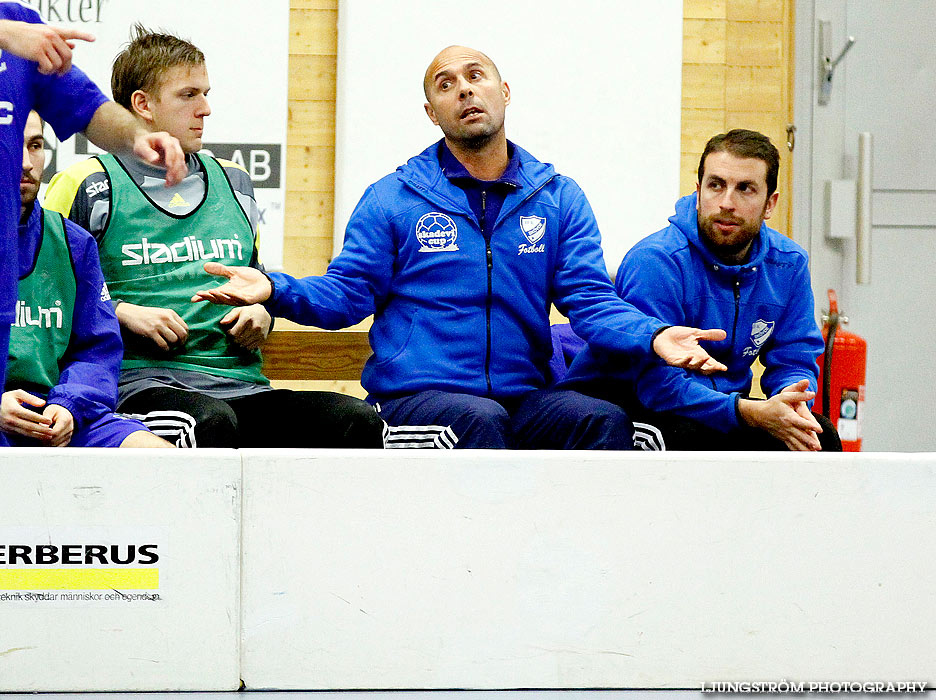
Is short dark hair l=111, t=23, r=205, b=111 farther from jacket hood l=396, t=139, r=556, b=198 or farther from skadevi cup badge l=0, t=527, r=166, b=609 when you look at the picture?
skadevi cup badge l=0, t=527, r=166, b=609

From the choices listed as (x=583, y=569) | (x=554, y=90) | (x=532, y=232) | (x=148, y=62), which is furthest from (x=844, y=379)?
(x=148, y=62)

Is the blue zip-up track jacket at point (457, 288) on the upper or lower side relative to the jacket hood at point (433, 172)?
lower

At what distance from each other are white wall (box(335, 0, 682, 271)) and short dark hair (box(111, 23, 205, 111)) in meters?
1.22

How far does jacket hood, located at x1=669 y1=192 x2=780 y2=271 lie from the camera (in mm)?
2201

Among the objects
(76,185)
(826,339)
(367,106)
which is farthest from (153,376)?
(826,339)

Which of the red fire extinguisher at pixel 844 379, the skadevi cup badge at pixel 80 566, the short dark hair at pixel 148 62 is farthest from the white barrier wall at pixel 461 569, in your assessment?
the red fire extinguisher at pixel 844 379

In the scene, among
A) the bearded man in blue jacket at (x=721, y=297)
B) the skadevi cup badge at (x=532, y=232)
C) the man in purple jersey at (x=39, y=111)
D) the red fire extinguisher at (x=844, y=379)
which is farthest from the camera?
the red fire extinguisher at (x=844, y=379)

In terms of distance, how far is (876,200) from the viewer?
3.72 m

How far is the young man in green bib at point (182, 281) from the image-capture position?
1.99 metres

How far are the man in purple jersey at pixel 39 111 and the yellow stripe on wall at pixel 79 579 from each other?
1.47 ft

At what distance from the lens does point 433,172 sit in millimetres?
2285

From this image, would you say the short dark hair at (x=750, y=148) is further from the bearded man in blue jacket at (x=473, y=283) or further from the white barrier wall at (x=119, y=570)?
the white barrier wall at (x=119, y=570)

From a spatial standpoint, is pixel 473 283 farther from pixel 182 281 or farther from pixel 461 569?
pixel 461 569

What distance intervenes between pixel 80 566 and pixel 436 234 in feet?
3.60
